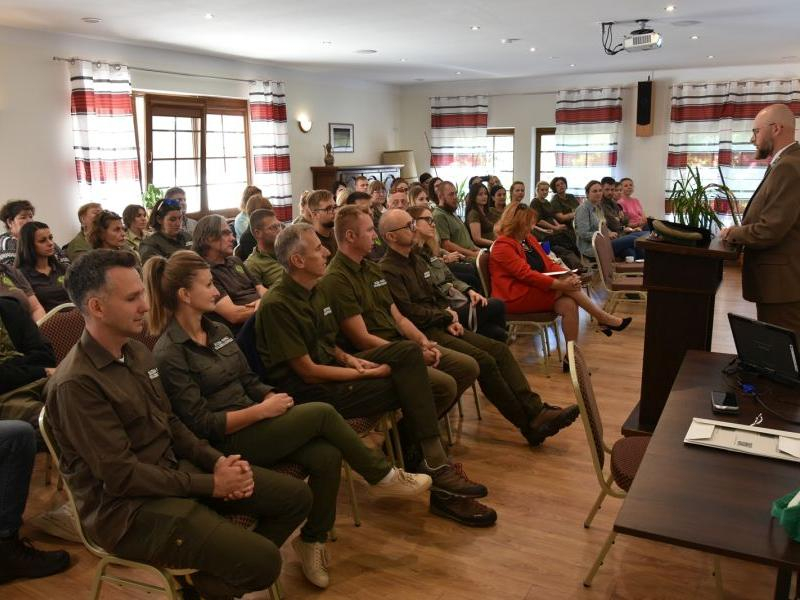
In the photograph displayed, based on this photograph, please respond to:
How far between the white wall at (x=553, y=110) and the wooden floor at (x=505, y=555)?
796 centimetres

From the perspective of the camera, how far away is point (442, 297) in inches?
147

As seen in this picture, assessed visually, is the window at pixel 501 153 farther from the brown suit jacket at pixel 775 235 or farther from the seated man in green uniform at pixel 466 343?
the brown suit jacket at pixel 775 235

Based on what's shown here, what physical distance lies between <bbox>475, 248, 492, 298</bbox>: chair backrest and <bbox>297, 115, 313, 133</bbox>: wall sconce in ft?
18.2

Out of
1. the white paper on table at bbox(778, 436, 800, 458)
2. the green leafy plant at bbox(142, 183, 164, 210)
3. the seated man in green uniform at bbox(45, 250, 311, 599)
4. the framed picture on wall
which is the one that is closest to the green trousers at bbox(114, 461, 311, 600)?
the seated man in green uniform at bbox(45, 250, 311, 599)

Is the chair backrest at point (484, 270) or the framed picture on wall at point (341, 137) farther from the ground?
the framed picture on wall at point (341, 137)

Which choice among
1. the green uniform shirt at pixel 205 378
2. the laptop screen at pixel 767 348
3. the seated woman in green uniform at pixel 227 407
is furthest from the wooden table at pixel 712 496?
the green uniform shirt at pixel 205 378

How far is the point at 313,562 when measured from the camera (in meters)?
2.34

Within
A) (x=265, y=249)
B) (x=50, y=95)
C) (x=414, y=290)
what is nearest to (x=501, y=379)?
(x=414, y=290)

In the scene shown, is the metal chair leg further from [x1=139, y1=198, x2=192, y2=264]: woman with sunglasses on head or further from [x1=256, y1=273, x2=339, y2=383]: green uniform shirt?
[x1=139, y1=198, x2=192, y2=264]: woman with sunglasses on head

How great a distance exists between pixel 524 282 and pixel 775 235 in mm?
1727

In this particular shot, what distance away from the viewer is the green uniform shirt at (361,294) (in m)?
3.01

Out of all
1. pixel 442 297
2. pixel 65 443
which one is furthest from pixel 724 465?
pixel 442 297

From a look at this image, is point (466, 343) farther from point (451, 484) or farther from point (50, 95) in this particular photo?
point (50, 95)

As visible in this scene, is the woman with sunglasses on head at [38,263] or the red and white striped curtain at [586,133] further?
the red and white striped curtain at [586,133]
